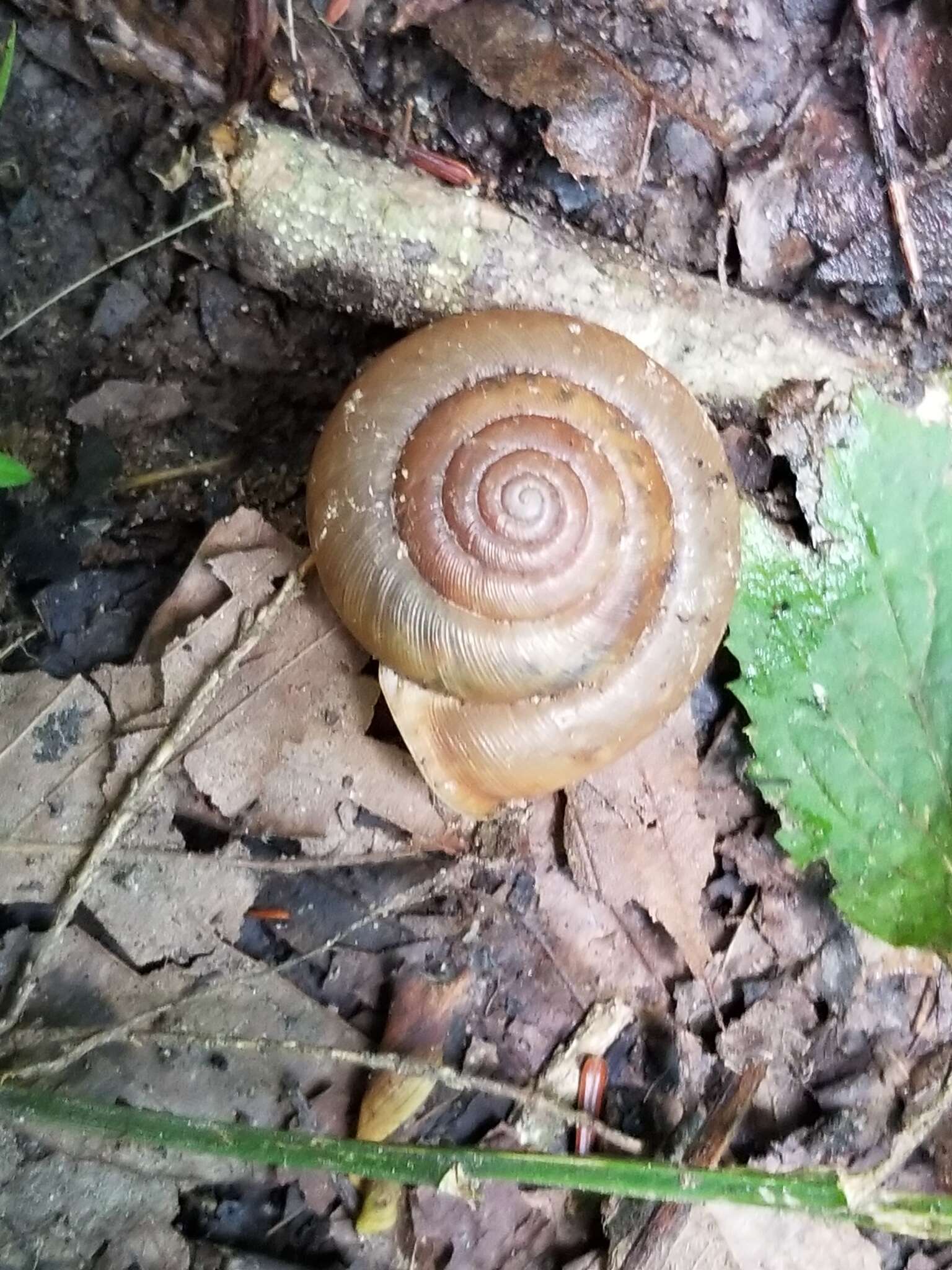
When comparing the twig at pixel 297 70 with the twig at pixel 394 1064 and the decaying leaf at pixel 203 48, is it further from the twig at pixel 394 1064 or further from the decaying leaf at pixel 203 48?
the twig at pixel 394 1064

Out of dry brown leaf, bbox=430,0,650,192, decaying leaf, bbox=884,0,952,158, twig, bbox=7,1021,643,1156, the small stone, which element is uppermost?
decaying leaf, bbox=884,0,952,158

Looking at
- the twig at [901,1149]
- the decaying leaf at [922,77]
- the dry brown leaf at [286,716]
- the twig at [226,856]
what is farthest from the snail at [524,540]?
the twig at [901,1149]

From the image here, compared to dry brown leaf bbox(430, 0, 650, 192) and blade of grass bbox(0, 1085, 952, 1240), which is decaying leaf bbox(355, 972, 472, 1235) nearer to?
blade of grass bbox(0, 1085, 952, 1240)

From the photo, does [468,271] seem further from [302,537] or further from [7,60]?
[7,60]

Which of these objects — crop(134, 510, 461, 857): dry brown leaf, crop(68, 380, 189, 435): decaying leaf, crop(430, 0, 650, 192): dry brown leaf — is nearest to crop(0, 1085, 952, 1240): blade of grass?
crop(134, 510, 461, 857): dry brown leaf

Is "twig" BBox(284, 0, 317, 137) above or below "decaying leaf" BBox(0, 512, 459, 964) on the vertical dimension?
above

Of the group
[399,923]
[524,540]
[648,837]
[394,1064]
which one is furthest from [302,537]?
[394,1064]
